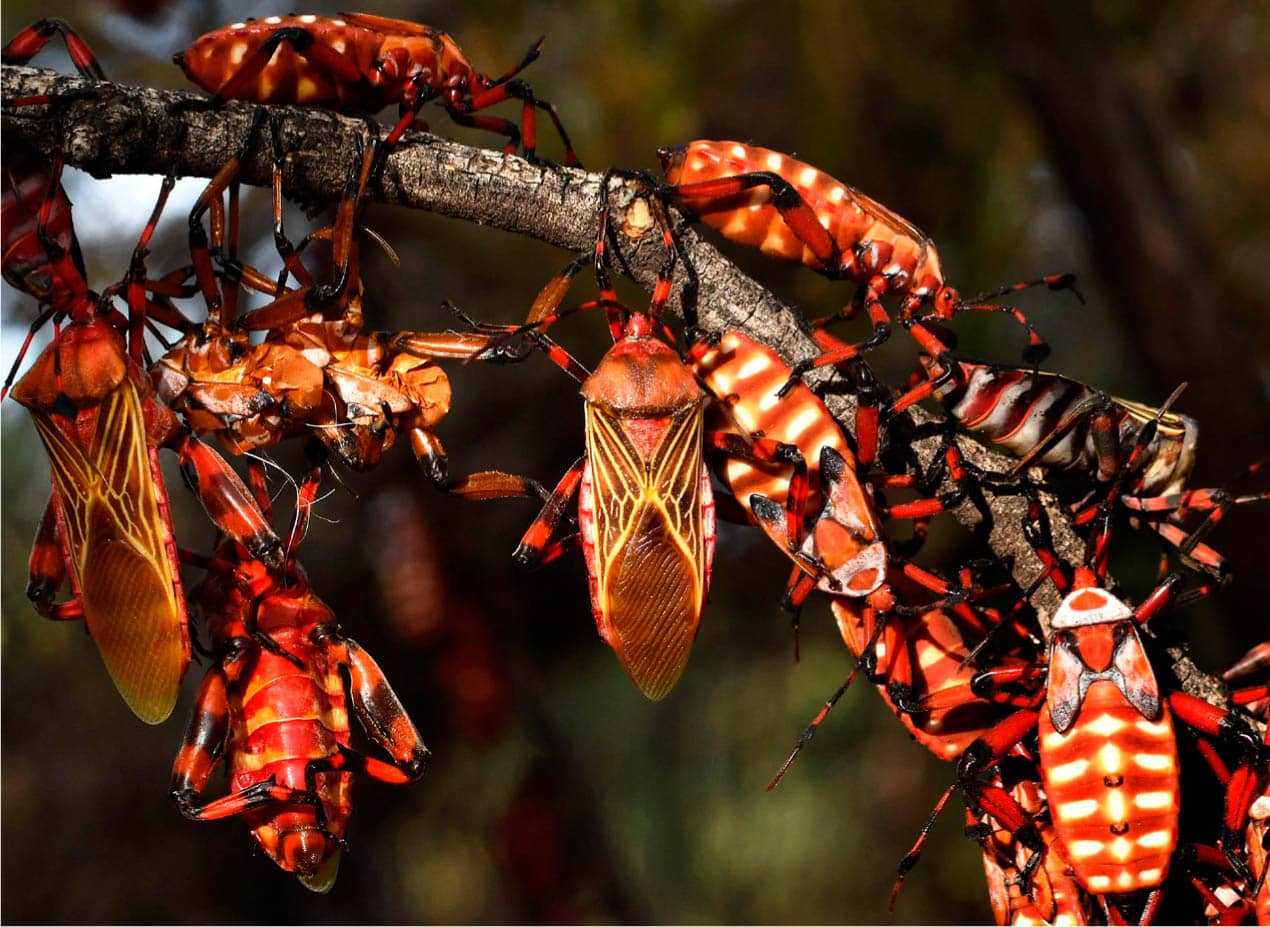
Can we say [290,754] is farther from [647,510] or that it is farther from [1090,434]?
[1090,434]

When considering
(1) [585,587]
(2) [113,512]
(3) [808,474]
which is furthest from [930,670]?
(1) [585,587]

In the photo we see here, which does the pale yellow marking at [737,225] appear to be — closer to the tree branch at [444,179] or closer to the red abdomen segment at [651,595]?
the tree branch at [444,179]

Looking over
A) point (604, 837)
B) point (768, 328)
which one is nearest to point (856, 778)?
point (604, 837)

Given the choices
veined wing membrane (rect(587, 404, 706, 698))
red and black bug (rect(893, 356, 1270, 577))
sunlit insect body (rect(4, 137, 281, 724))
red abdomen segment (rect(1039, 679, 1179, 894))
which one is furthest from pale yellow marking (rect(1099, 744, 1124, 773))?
sunlit insect body (rect(4, 137, 281, 724))

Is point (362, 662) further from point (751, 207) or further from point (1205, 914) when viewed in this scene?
point (1205, 914)

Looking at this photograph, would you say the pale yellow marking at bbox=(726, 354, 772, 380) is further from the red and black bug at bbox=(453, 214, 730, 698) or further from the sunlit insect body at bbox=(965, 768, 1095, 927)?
the sunlit insect body at bbox=(965, 768, 1095, 927)
